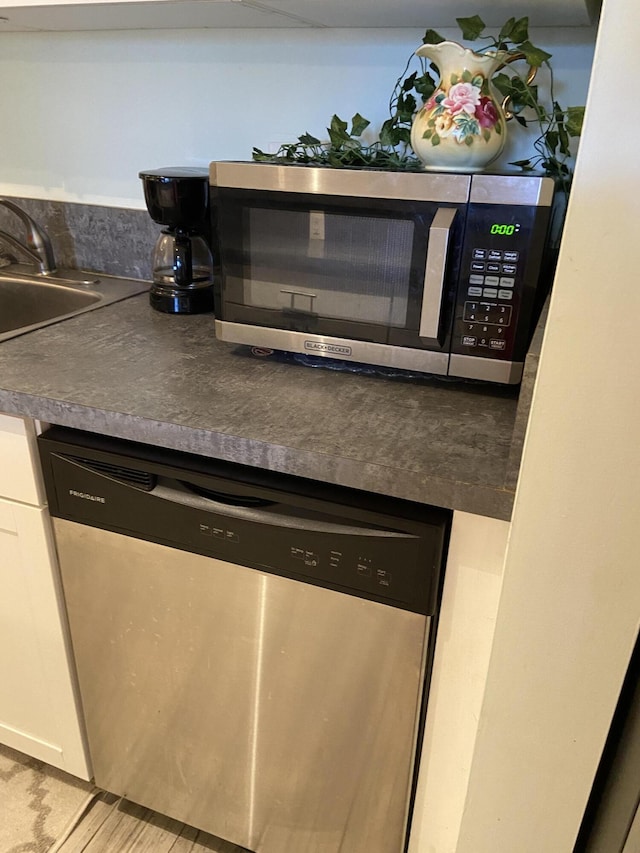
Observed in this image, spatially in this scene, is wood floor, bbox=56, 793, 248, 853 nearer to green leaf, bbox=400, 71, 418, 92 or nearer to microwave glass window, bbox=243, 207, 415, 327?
microwave glass window, bbox=243, 207, 415, 327

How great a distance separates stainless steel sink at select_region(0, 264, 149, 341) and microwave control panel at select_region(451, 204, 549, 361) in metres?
0.86

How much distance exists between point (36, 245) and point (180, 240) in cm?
48

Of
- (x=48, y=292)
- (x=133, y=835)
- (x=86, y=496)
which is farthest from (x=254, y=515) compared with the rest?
(x=48, y=292)

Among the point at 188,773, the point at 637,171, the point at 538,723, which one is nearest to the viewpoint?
the point at 637,171

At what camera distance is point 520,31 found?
1.00m

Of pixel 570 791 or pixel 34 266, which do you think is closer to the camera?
pixel 570 791

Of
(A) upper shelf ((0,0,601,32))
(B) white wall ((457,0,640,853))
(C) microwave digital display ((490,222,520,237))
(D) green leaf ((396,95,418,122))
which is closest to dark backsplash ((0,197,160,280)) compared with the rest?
(A) upper shelf ((0,0,601,32))

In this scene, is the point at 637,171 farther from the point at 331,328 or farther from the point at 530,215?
the point at 331,328

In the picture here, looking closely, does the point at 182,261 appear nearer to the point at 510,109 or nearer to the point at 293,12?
the point at 293,12

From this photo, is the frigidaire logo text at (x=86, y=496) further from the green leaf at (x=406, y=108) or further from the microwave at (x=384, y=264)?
the green leaf at (x=406, y=108)

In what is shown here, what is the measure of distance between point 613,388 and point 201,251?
1.03 m

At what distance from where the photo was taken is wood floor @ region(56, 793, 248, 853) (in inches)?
51.8

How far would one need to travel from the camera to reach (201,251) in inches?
55.0

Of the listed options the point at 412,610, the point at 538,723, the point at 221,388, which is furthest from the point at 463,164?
the point at 538,723
